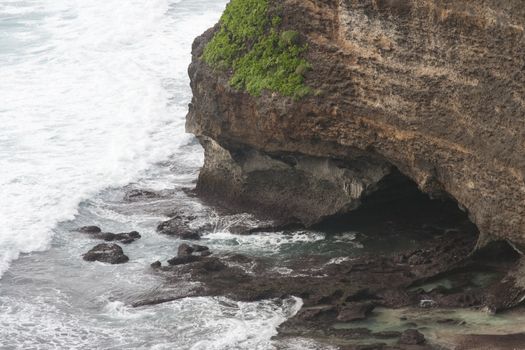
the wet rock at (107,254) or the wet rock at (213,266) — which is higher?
the wet rock at (213,266)

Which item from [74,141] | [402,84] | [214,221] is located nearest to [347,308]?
[402,84]

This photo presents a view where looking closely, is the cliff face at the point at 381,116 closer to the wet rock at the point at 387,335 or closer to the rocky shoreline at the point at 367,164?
the rocky shoreline at the point at 367,164

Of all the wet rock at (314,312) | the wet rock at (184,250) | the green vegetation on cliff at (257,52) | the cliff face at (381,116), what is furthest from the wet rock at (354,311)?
the green vegetation on cliff at (257,52)

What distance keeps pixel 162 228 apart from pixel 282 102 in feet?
15.6

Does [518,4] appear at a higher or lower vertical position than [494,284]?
higher

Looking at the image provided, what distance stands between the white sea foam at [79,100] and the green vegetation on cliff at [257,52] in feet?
19.2

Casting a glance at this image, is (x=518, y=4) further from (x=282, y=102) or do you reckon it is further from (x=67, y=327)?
(x=67, y=327)

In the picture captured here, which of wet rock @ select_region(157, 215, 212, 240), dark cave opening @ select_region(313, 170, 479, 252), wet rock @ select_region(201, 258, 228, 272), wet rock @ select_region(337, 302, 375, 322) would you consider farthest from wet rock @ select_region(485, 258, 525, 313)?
wet rock @ select_region(157, 215, 212, 240)

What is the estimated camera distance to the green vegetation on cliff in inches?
985

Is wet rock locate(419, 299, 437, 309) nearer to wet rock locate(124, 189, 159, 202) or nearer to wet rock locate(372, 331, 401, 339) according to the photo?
wet rock locate(372, 331, 401, 339)

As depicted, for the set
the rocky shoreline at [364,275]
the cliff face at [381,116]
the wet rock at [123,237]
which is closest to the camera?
the cliff face at [381,116]

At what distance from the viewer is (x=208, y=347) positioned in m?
20.4

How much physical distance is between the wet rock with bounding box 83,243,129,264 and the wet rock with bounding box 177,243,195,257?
1.29m

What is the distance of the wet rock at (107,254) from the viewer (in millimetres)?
25094
